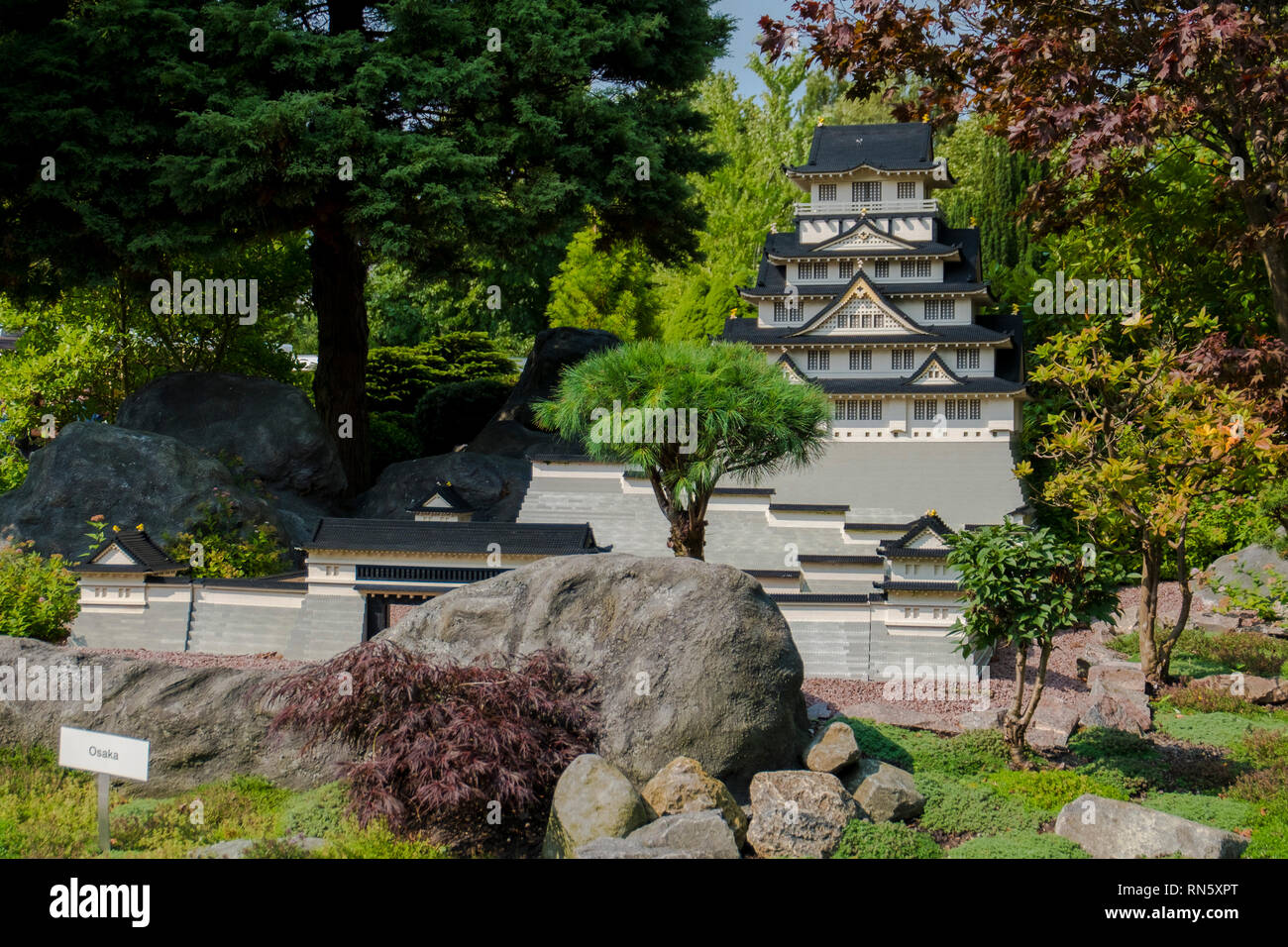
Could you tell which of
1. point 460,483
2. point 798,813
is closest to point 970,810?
point 798,813

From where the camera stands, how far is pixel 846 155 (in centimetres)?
3081

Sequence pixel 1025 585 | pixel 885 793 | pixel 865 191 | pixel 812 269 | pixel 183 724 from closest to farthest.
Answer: pixel 885 793, pixel 183 724, pixel 1025 585, pixel 812 269, pixel 865 191

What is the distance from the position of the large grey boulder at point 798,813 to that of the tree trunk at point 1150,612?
9114 millimetres

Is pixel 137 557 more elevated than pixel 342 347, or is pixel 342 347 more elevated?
pixel 342 347

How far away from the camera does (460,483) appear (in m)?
26.8

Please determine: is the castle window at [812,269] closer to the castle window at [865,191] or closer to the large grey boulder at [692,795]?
the castle window at [865,191]

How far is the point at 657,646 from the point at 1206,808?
236 inches

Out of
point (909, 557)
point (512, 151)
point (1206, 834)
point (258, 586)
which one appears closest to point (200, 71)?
point (512, 151)

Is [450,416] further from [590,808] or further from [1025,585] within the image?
[590,808]

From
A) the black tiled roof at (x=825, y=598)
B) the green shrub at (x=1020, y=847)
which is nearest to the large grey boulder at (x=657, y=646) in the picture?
the green shrub at (x=1020, y=847)

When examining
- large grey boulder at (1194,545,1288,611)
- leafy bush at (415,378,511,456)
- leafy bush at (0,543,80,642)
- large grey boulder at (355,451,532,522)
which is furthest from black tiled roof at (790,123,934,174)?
leafy bush at (0,543,80,642)

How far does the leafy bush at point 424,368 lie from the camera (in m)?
38.1

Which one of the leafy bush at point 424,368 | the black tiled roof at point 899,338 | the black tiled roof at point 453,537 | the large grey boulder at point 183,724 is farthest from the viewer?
the leafy bush at point 424,368

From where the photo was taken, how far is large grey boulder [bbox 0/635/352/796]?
11.2 meters
